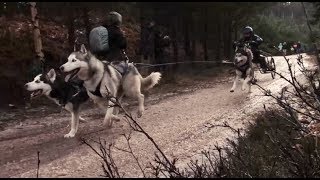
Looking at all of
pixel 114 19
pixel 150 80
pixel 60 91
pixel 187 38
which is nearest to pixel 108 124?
pixel 60 91

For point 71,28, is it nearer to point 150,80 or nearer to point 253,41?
point 253,41

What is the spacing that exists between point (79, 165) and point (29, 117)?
5155 mm

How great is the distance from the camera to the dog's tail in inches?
404

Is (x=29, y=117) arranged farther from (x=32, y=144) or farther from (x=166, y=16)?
(x=166, y=16)

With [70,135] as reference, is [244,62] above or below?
above

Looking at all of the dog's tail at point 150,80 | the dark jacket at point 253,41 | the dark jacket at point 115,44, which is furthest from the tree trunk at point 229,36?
the dark jacket at point 115,44

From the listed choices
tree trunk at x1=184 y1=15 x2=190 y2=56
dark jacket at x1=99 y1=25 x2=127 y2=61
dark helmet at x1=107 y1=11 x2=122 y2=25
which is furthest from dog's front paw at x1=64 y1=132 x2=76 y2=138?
tree trunk at x1=184 y1=15 x2=190 y2=56

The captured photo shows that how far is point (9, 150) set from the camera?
28.1 feet

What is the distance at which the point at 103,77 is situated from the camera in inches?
368

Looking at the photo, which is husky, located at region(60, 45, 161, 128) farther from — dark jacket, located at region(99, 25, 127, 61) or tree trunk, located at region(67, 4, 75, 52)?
tree trunk, located at region(67, 4, 75, 52)

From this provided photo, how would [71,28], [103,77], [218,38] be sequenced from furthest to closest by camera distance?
[218,38] < [71,28] < [103,77]

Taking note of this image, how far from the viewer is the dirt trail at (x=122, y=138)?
724 cm

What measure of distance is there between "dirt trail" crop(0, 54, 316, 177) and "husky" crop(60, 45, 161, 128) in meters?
0.67

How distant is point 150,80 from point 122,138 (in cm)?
204
